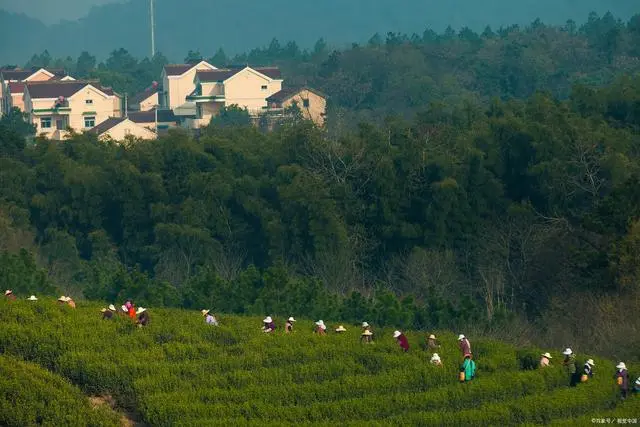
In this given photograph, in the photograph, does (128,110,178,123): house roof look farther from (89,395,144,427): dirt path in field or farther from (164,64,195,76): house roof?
(89,395,144,427): dirt path in field

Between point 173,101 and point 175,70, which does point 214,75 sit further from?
point 175,70

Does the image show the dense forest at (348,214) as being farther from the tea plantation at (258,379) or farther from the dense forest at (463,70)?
the dense forest at (463,70)

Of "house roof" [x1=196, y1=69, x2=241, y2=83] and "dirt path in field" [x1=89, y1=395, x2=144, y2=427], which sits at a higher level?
"house roof" [x1=196, y1=69, x2=241, y2=83]

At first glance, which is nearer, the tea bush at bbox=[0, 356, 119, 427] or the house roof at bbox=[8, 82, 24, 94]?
the tea bush at bbox=[0, 356, 119, 427]

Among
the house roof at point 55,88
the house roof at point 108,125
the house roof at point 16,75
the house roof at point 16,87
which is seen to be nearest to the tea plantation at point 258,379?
the house roof at point 108,125

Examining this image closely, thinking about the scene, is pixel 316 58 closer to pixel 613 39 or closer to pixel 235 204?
pixel 613 39

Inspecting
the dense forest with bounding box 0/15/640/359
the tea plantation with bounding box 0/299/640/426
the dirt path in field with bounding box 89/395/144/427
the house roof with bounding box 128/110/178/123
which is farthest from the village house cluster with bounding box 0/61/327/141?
the dirt path in field with bounding box 89/395/144/427
